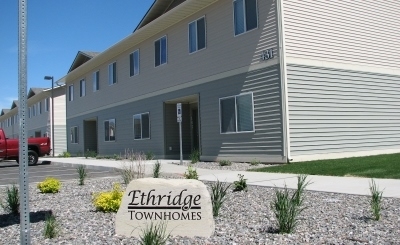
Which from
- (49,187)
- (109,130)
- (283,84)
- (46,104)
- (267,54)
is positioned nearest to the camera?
(49,187)

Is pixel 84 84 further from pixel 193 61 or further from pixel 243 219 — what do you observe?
pixel 243 219

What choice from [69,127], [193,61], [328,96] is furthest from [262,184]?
[69,127]

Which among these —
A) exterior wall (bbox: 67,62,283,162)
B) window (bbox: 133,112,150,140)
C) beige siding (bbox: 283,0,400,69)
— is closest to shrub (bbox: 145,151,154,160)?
exterior wall (bbox: 67,62,283,162)

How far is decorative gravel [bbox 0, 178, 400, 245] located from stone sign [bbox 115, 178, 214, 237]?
13 cm

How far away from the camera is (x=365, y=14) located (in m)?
17.1

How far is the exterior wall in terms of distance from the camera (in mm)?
14594

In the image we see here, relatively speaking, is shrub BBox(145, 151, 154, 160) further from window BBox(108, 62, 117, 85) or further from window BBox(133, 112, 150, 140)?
window BBox(108, 62, 117, 85)

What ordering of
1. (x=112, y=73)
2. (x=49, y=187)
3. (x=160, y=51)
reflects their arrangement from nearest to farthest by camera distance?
1. (x=49, y=187)
2. (x=160, y=51)
3. (x=112, y=73)

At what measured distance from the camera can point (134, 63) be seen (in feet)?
79.1

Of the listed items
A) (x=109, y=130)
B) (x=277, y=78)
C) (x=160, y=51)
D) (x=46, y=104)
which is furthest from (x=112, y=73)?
(x=46, y=104)

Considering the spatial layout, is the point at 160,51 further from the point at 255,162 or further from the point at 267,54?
the point at 255,162

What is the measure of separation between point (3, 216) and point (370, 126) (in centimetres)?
1374

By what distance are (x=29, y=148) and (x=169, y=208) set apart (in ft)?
67.5

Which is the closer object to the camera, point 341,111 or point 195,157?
point 341,111
